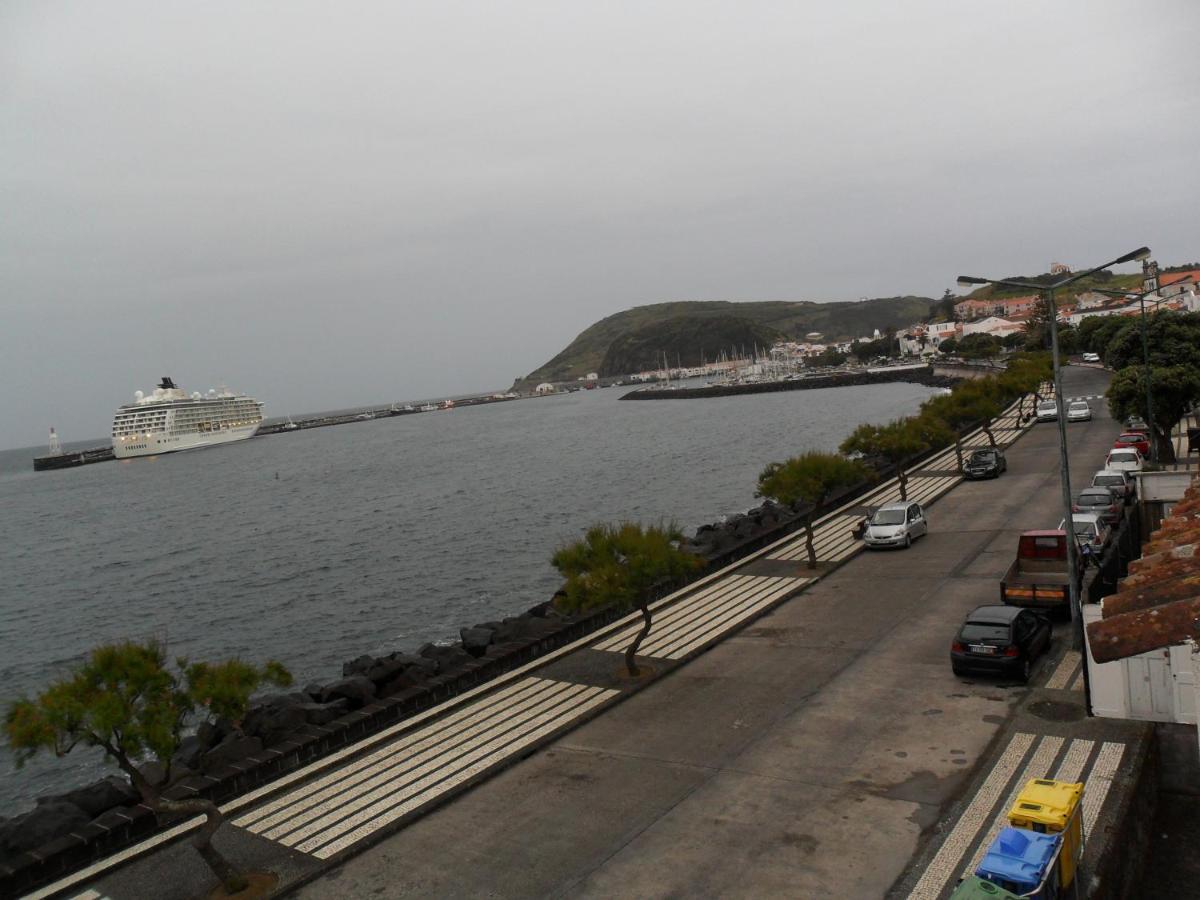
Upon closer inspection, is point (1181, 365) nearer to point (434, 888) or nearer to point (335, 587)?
point (434, 888)

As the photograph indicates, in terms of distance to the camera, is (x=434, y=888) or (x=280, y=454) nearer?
(x=434, y=888)

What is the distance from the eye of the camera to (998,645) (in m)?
13.1

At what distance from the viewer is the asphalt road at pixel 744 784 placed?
9102mm

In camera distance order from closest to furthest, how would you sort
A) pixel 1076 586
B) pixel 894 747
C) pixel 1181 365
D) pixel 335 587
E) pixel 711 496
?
pixel 894 747
pixel 1076 586
pixel 1181 365
pixel 335 587
pixel 711 496

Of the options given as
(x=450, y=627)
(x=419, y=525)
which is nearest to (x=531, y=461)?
(x=419, y=525)

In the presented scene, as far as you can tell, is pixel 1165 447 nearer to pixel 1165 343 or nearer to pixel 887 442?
pixel 1165 343

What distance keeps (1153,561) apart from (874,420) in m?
84.0

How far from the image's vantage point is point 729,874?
8.89m

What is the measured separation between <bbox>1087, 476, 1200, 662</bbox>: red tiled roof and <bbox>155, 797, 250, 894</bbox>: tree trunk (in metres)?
9.09

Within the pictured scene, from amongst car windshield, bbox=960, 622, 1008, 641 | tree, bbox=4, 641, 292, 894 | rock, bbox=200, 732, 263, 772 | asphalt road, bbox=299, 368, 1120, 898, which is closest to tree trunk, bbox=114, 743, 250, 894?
tree, bbox=4, 641, 292, 894

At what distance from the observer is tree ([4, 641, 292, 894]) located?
9.09 meters

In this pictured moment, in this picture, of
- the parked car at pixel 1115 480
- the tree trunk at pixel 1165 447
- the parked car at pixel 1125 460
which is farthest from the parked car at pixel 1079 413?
the parked car at pixel 1115 480

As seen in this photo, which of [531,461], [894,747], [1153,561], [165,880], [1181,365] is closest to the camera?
[1153,561]

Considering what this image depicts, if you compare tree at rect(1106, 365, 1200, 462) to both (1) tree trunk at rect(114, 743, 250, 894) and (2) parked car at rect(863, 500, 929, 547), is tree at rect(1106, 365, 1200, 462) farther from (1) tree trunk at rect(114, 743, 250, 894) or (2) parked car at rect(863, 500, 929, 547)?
(1) tree trunk at rect(114, 743, 250, 894)
